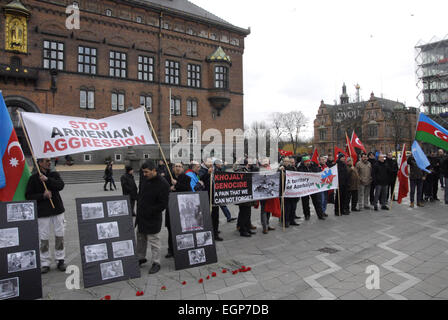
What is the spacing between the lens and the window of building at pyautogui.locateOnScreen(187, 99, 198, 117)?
37875 millimetres

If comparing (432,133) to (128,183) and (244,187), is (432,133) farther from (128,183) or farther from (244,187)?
(128,183)

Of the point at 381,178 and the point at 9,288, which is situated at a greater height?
the point at 381,178

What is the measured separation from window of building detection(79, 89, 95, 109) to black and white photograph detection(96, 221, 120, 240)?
98.9 ft

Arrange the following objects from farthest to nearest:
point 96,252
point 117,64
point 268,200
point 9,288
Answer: point 117,64
point 268,200
point 96,252
point 9,288

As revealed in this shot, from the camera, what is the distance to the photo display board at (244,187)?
7211mm

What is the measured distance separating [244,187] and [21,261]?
496 centimetres

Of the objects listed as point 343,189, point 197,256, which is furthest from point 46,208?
point 343,189

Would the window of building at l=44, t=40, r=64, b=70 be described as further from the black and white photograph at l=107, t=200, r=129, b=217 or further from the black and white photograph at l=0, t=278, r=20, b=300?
the black and white photograph at l=0, t=278, r=20, b=300

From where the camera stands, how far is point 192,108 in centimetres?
3822

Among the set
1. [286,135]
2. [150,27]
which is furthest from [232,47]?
[286,135]

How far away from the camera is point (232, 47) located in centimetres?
4059

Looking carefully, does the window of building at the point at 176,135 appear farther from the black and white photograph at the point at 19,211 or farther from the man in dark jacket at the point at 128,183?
the black and white photograph at the point at 19,211

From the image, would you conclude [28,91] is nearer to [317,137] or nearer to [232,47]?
[232,47]
